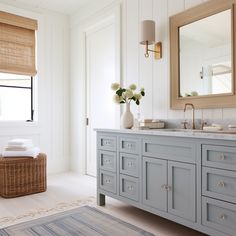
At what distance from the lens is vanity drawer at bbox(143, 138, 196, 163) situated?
1912 mm

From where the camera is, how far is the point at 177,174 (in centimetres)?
201

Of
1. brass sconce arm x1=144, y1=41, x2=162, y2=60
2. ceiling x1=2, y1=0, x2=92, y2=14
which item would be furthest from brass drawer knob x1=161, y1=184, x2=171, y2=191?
ceiling x1=2, y1=0, x2=92, y2=14

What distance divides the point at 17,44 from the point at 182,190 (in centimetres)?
322

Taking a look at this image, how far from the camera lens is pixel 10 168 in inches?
120

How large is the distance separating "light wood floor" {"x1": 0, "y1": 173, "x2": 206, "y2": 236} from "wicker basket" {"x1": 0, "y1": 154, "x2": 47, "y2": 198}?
3.7 inches

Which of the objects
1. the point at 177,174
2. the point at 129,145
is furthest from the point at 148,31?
the point at 177,174

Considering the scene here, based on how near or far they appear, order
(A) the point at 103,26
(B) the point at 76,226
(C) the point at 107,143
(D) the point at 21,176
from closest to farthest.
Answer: (B) the point at 76,226, (C) the point at 107,143, (D) the point at 21,176, (A) the point at 103,26

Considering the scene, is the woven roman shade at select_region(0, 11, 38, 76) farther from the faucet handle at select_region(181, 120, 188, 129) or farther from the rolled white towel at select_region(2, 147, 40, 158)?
the faucet handle at select_region(181, 120, 188, 129)

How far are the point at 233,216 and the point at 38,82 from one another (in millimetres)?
3383

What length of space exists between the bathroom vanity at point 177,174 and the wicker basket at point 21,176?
3.25ft

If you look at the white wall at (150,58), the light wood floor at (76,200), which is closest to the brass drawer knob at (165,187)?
the light wood floor at (76,200)

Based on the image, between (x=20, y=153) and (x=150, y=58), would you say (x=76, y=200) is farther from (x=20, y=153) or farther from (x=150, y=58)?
(x=150, y=58)

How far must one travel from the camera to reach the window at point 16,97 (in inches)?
155

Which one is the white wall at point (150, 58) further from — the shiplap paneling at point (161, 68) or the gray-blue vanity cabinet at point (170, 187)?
the gray-blue vanity cabinet at point (170, 187)
